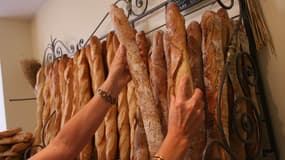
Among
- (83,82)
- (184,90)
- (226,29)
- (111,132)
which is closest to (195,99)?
(184,90)

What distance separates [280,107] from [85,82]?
2.49 feet

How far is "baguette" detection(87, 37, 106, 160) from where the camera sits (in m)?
1.22

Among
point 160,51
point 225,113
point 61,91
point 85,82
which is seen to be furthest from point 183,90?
point 61,91

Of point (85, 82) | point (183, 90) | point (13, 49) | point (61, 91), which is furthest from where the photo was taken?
point (13, 49)

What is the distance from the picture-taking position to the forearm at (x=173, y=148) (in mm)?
637

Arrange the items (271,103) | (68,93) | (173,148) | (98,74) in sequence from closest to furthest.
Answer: (173,148)
(271,103)
(98,74)
(68,93)

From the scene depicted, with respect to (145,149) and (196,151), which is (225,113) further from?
(145,149)

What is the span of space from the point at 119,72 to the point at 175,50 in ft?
0.65

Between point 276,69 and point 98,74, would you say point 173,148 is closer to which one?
point 276,69

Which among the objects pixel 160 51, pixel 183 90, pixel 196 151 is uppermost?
pixel 160 51

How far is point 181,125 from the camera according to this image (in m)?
0.65

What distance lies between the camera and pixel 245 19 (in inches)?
34.1

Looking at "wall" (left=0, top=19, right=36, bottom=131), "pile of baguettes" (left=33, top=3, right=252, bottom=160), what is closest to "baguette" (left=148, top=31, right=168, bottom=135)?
"pile of baguettes" (left=33, top=3, right=252, bottom=160)

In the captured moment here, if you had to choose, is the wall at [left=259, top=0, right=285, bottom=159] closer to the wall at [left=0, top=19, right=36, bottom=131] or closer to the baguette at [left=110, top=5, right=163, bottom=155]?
the baguette at [left=110, top=5, right=163, bottom=155]
